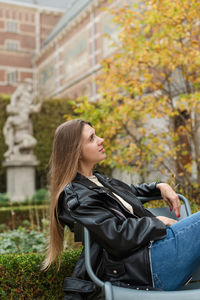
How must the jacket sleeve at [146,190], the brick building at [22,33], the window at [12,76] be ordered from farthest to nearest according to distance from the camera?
the brick building at [22,33] < the window at [12,76] < the jacket sleeve at [146,190]

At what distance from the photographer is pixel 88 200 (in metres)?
1.83

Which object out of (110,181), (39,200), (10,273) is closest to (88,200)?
(110,181)

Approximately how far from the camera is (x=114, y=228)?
67.5 inches

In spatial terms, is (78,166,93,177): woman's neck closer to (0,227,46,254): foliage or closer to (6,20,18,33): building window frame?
(0,227,46,254): foliage

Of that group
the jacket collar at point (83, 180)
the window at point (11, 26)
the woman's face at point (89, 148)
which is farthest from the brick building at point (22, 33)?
the jacket collar at point (83, 180)

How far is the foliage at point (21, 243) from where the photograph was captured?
4.01m

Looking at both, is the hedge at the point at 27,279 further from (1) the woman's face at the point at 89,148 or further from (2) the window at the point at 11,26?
(2) the window at the point at 11,26

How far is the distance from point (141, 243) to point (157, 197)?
803mm

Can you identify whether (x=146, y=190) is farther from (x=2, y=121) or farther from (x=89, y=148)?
(x=2, y=121)

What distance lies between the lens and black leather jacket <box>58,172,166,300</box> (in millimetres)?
1715

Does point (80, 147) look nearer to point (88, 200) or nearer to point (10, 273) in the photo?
point (88, 200)

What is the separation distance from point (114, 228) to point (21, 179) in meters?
10.0

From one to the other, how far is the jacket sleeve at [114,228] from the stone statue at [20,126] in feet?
30.8

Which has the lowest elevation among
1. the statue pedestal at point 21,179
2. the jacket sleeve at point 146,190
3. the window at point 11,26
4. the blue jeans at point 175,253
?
the statue pedestal at point 21,179
